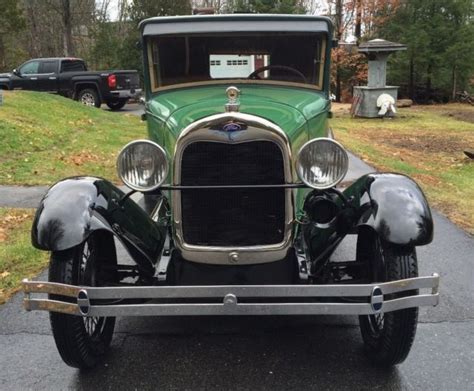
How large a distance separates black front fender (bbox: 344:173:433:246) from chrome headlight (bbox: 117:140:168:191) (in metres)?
1.17

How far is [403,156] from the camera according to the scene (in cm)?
1049

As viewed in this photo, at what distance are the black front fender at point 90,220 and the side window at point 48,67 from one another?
53.7 feet

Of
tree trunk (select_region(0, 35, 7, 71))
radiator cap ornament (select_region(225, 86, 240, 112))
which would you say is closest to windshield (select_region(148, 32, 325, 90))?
radiator cap ornament (select_region(225, 86, 240, 112))

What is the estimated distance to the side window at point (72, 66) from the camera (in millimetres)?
18375

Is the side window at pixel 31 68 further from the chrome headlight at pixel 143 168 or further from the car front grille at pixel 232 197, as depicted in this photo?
the car front grille at pixel 232 197

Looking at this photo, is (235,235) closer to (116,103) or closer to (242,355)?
(242,355)

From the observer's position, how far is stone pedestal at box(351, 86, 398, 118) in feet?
55.6

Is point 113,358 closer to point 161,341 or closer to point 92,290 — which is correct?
point 161,341

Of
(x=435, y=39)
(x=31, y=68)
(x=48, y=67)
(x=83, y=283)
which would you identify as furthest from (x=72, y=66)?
(x=83, y=283)

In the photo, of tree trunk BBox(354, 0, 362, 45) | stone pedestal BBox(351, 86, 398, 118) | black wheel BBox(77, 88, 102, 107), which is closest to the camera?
stone pedestal BBox(351, 86, 398, 118)

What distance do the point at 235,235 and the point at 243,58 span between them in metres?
1.81

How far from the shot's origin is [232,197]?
300 cm

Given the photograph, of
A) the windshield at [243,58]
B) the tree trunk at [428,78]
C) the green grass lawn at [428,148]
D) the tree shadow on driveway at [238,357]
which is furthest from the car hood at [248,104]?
the tree trunk at [428,78]

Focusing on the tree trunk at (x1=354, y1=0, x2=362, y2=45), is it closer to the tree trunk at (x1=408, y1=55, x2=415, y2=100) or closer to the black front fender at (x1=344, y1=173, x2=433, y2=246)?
the tree trunk at (x1=408, y1=55, x2=415, y2=100)
